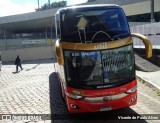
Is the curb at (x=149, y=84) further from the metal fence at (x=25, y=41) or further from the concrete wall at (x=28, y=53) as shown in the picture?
the metal fence at (x=25, y=41)

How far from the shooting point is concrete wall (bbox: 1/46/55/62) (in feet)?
145

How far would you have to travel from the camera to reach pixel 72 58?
1012 cm

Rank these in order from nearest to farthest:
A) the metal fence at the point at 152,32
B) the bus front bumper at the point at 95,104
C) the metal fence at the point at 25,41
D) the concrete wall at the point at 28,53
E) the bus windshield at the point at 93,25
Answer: the bus front bumper at the point at 95,104 < the bus windshield at the point at 93,25 < the metal fence at the point at 152,32 < the concrete wall at the point at 28,53 < the metal fence at the point at 25,41

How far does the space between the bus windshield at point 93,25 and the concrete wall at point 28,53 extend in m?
33.4

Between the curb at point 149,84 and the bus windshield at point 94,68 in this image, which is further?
the curb at point 149,84

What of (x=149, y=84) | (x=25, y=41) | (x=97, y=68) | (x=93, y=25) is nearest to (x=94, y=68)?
(x=97, y=68)

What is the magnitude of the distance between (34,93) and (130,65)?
286 inches

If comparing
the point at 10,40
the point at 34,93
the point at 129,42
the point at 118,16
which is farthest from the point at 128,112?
the point at 10,40

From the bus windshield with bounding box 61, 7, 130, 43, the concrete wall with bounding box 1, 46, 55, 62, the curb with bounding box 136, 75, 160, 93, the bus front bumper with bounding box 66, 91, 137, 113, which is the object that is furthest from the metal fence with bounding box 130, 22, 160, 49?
the concrete wall with bounding box 1, 46, 55, 62

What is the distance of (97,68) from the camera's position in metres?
10.1

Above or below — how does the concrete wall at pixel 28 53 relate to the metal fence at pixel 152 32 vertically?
below

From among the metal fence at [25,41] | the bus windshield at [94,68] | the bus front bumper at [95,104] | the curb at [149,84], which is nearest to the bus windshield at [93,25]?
the bus windshield at [94,68]

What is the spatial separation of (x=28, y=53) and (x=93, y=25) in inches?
1369

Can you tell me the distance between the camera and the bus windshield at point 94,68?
10055 mm
